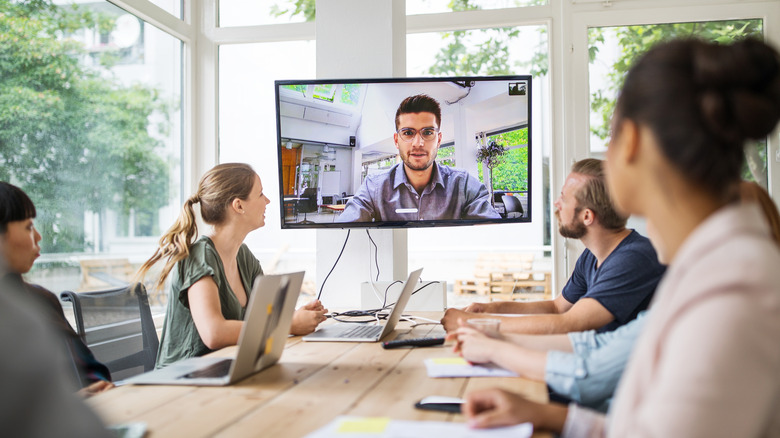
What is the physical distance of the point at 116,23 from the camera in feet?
10.9

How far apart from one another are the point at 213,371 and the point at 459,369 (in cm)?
61

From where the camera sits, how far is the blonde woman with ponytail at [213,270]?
2.06 meters

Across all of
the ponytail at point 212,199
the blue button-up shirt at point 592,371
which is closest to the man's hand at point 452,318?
the blue button-up shirt at point 592,371

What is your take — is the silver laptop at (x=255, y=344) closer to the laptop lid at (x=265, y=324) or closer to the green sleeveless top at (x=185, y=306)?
the laptop lid at (x=265, y=324)

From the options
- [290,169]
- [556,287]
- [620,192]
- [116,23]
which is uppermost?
[116,23]

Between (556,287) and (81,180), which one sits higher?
(81,180)

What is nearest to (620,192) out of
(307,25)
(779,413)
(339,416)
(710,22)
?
(779,413)

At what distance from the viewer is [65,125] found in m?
2.98

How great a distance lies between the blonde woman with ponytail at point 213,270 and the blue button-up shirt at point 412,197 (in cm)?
68

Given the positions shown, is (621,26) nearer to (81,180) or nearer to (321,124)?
(321,124)

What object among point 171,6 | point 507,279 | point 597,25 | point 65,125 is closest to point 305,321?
point 65,125

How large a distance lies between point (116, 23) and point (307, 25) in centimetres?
109

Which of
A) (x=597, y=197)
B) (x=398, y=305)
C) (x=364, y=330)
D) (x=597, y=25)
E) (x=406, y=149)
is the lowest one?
(x=364, y=330)

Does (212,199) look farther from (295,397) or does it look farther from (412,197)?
(295,397)
